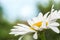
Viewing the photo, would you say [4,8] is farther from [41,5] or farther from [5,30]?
[41,5]

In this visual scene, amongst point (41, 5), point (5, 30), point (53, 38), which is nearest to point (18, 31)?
point (53, 38)

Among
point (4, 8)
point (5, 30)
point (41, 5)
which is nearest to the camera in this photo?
point (41, 5)

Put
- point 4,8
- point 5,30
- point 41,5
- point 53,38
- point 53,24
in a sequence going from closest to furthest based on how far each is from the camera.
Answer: point 53,24 < point 53,38 < point 41,5 < point 5,30 < point 4,8

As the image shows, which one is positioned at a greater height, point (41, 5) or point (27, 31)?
point (41, 5)

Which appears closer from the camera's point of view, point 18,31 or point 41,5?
point 18,31

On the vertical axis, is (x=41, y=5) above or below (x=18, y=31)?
above

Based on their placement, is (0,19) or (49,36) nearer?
(49,36)

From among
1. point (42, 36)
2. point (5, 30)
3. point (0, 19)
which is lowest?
point (42, 36)

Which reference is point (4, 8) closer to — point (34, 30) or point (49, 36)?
point (49, 36)

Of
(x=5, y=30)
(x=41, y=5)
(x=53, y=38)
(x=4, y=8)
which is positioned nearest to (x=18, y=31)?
(x=53, y=38)
